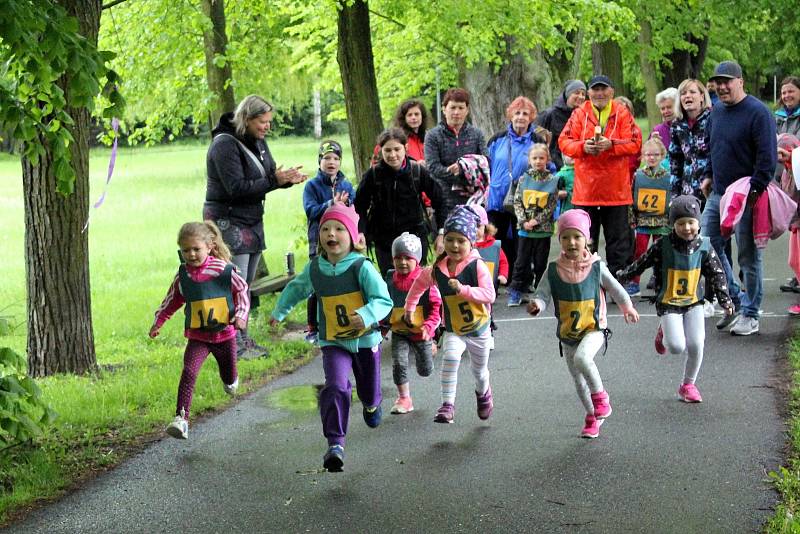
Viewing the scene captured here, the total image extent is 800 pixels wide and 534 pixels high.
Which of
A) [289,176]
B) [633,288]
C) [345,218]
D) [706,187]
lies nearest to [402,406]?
[345,218]

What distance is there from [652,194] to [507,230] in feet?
5.42

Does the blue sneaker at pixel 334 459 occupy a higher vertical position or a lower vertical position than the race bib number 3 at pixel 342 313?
lower

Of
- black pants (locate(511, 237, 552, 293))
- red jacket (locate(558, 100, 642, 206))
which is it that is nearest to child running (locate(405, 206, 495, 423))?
red jacket (locate(558, 100, 642, 206))

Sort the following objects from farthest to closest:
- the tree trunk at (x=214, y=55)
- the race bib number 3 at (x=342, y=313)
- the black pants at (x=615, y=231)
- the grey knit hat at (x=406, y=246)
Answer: the tree trunk at (x=214, y=55)
the black pants at (x=615, y=231)
the grey knit hat at (x=406, y=246)
the race bib number 3 at (x=342, y=313)

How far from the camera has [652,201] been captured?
484 inches

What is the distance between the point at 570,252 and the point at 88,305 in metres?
4.39

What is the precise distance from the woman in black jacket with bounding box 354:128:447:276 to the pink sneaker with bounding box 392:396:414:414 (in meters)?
2.01

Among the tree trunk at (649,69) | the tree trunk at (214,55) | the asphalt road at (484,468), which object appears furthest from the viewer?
the tree trunk at (649,69)

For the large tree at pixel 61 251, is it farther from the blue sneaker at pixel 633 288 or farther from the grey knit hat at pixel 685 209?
the blue sneaker at pixel 633 288

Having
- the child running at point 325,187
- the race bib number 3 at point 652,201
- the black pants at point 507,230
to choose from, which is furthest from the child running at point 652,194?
the child running at point 325,187

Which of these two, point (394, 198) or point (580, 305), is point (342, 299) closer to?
point (580, 305)

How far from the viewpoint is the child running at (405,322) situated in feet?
26.0

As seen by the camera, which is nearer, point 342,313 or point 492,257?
point 342,313

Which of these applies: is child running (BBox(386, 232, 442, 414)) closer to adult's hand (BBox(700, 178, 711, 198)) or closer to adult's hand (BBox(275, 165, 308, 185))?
adult's hand (BBox(275, 165, 308, 185))
